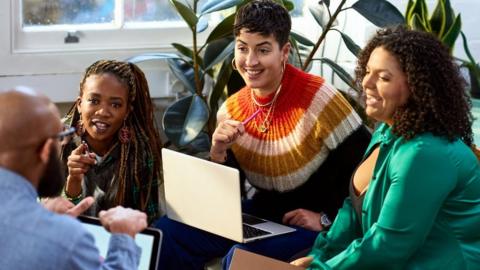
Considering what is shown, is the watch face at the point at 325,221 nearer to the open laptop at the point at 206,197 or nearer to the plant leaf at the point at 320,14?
the open laptop at the point at 206,197

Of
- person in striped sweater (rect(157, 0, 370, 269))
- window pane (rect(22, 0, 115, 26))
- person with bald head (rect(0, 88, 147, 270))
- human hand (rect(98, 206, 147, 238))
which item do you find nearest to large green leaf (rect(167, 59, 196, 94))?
window pane (rect(22, 0, 115, 26))

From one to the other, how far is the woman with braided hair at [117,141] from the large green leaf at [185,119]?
14.0 inches

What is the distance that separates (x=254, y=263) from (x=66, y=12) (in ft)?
5.33

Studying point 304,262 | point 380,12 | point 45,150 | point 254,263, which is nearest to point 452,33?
point 380,12

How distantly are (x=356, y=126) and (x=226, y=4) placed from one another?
68 centimetres

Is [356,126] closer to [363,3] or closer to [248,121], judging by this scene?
[248,121]

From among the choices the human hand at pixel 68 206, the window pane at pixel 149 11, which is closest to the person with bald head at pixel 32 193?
the human hand at pixel 68 206

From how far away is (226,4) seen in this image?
114 inches

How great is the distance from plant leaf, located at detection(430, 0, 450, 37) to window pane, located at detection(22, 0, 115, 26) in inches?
49.5

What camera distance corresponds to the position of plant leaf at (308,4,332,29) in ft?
10.2

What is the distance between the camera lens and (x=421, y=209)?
1918 millimetres

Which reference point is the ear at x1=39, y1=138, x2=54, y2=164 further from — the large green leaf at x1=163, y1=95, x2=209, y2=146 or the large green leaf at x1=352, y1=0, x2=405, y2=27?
the large green leaf at x1=352, y1=0, x2=405, y2=27

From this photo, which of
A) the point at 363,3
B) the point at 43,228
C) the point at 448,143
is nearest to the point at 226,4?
the point at 363,3

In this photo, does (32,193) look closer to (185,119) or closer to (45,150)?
(45,150)
